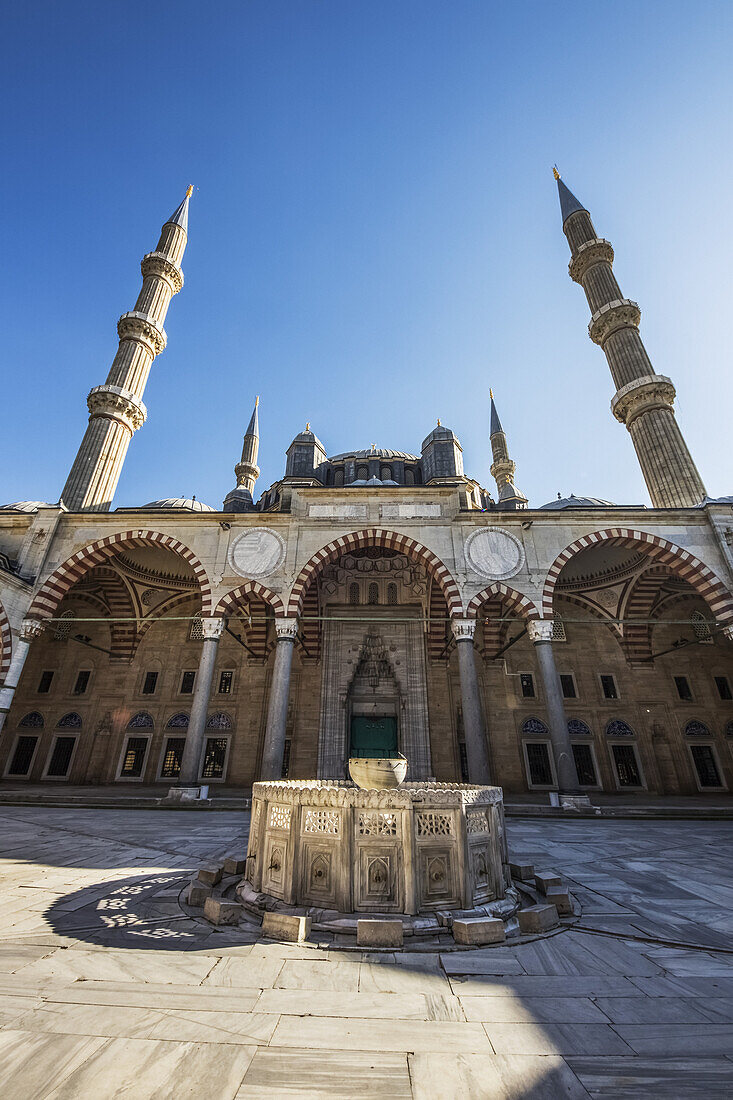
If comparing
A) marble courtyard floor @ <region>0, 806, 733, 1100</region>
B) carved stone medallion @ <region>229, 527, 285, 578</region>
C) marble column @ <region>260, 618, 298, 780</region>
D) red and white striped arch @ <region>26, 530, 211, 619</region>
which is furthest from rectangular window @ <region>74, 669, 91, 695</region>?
marble courtyard floor @ <region>0, 806, 733, 1100</region>

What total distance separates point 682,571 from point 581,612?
4762mm

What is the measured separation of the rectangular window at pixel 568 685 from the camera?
15259 mm

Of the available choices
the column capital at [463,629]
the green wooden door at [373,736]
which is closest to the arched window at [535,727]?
the green wooden door at [373,736]

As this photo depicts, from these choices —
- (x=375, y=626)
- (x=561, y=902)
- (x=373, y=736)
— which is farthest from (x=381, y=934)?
(x=375, y=626)

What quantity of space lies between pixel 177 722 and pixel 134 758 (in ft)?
5.38

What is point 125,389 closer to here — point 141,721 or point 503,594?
point 141,721

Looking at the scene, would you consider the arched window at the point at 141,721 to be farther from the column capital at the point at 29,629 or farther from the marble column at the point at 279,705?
the marble column at the point at 279,705

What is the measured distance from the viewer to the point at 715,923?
3518 mm

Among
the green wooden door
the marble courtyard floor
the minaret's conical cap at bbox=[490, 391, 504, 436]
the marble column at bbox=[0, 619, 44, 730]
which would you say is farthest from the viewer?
the minaret's conical cap at bbox=[490, 391, 504, 436]

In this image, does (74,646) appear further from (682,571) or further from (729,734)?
(729,734)

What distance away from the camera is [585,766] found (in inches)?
569

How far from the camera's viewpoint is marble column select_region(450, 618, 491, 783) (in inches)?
407

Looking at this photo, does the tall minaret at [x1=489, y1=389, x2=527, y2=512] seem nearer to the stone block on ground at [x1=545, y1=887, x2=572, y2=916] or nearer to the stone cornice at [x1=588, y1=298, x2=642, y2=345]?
the stone cornice at [x1=588, y1=298, x2=642, y2=345]

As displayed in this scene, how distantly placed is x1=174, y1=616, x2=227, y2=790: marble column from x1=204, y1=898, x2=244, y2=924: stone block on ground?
7.85 meters
